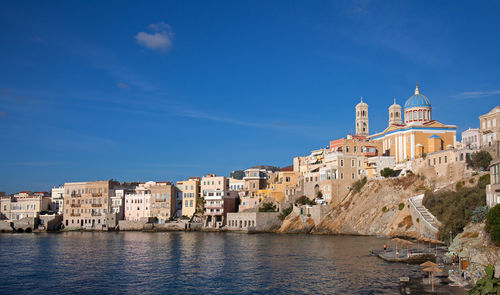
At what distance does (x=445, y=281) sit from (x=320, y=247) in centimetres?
2429

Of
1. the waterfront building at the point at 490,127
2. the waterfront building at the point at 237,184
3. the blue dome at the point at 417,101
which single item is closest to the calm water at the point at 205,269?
the waterfront building at the point at 490,127

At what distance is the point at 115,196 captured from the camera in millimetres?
103938

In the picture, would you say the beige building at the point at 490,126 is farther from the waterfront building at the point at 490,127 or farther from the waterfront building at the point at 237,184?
the waterfront building at the point at 237,184

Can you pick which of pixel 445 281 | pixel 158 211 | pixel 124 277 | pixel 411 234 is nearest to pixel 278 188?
pixel 158 211

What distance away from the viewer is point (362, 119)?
398ft

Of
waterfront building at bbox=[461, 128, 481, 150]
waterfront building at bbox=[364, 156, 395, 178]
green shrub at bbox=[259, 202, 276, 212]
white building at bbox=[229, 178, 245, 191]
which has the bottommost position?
green shrub at bbox=[259, 202, 276, 212]

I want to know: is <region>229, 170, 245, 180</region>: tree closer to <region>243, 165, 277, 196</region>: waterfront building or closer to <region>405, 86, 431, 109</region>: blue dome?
<region>243, 165, 277, 196</region>: waterfront building

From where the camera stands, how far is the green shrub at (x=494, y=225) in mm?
32031

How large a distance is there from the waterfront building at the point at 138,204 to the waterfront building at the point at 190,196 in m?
7.51

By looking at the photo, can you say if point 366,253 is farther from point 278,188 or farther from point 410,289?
point 278,188

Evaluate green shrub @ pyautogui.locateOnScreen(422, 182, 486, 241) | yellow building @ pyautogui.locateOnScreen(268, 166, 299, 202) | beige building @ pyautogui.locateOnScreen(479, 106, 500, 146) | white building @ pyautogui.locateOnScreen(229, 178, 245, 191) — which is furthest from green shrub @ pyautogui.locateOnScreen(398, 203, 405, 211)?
A: white building @ pyautogui.locateOnScreen(229, 178, 245, 191)

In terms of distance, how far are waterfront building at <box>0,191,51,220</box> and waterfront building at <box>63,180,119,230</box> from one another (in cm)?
750

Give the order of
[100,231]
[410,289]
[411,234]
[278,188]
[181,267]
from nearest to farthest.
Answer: [410,289] → [181,267] → [411,234] → [278,188] → [100,231]

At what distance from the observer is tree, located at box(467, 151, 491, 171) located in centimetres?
6181
